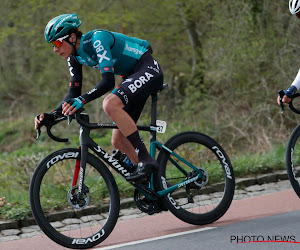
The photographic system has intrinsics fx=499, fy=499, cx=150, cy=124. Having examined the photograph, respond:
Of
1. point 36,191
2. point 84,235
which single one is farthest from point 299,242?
point 36,191

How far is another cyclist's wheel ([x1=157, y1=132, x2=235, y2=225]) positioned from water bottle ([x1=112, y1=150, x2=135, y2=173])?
12.4 inches

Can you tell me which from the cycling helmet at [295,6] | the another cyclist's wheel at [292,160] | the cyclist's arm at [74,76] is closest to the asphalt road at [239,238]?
the another cyclist's wheel at [292,160]

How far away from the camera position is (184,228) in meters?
5.33

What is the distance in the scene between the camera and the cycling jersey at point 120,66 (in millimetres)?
4727

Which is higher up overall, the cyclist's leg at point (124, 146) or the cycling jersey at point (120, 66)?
the cycling jersey at point (120, 66)

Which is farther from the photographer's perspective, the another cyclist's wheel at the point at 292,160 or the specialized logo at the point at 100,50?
the another cyclist's wheel at the point at 292,160

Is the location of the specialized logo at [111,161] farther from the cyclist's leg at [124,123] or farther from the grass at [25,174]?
the grass at [25,174]

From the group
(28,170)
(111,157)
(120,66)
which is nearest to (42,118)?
(111,157)

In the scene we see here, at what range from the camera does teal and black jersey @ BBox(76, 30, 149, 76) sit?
4738mm

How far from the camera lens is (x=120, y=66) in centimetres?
516

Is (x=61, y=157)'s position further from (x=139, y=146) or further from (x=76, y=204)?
(x=139, y=146)

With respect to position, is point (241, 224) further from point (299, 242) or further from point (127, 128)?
point (127, 128)

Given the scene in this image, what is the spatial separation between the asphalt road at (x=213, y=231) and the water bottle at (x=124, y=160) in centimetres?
73

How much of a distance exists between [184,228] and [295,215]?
124 cm
